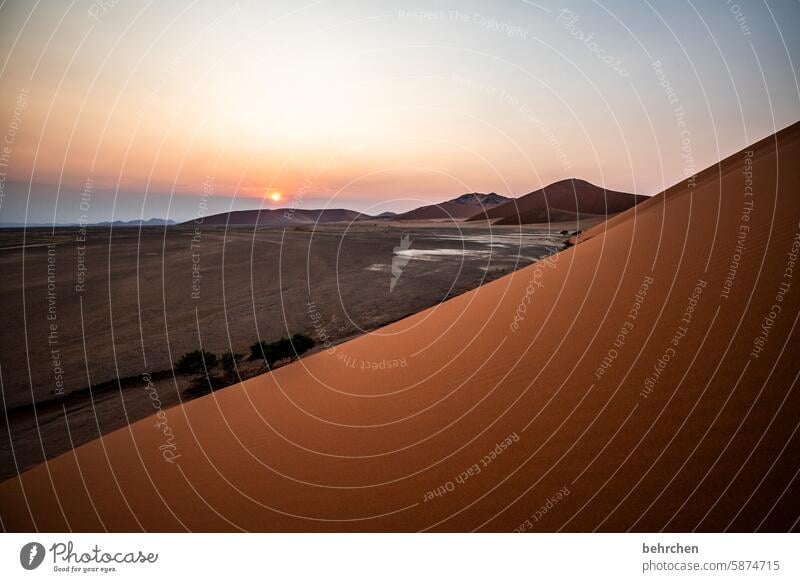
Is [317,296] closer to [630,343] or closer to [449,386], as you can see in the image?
[449,386]

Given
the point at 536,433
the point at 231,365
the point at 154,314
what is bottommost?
the point at 536,433

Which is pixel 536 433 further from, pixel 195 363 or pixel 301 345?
pixel 195 363

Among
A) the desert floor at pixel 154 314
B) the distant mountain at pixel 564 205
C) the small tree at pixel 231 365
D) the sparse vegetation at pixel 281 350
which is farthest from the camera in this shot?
the distant mountain at pixel 564 205

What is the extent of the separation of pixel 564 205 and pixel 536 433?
11757 centimetres

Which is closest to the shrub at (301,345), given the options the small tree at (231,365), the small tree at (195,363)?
the small tree at (231,365)

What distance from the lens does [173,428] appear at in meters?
7.45

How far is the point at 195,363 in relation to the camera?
42.3ft

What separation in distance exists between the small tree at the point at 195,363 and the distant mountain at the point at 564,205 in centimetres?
8098

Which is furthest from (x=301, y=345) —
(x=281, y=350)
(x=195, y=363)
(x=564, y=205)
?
(x=564, y=205)

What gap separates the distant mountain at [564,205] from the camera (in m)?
94.4

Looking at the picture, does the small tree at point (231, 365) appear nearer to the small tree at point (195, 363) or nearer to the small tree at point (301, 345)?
the small tree at point (195, 363)

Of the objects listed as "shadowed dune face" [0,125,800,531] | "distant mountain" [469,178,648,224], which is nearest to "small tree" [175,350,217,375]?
"shadowed dune face" [0,125,800,531]

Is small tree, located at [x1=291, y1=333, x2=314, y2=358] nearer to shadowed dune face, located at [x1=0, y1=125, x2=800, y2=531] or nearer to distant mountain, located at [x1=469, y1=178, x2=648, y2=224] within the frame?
shadowed dune face, located at [x1=0, y1=125, x2=800, y2=531]
